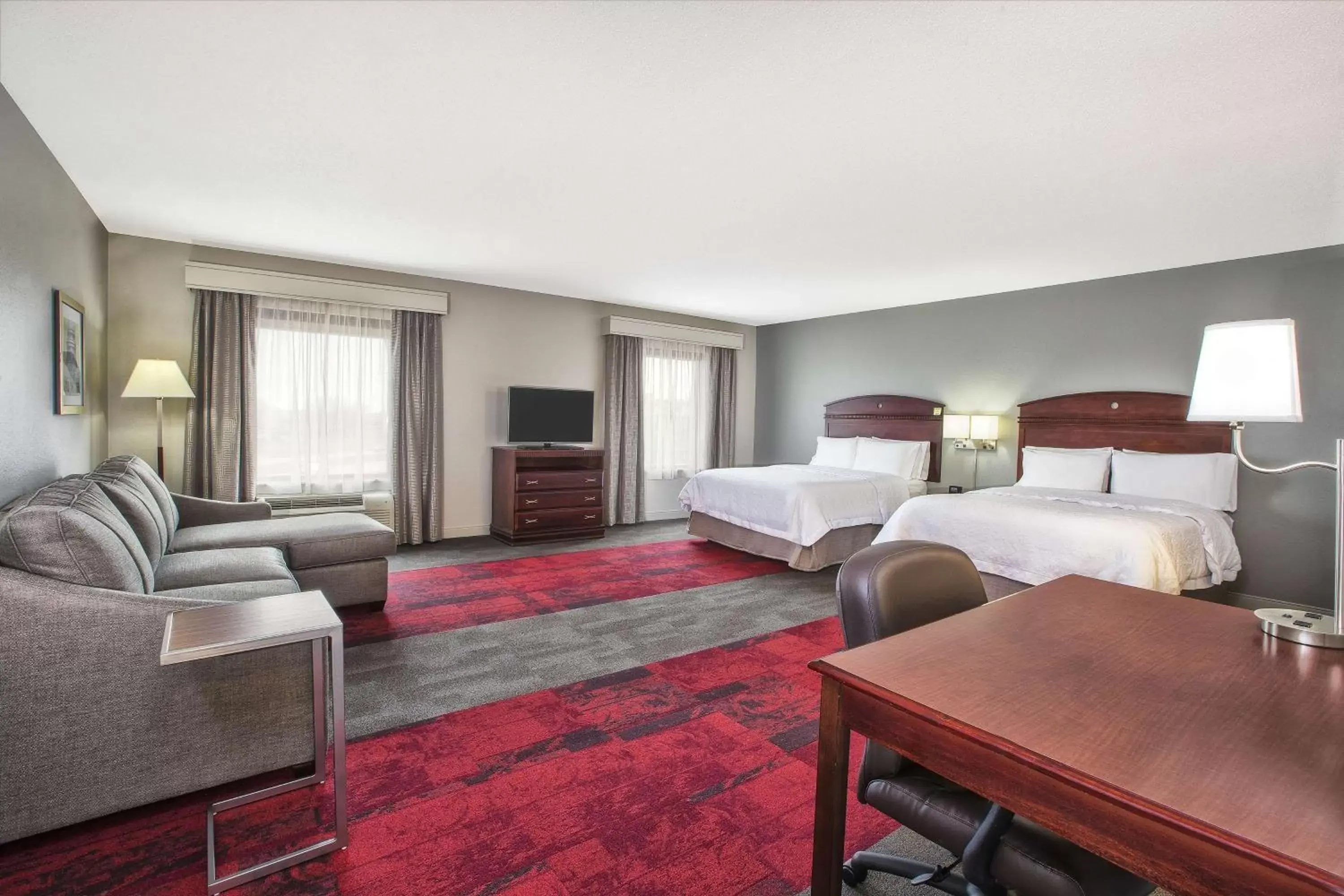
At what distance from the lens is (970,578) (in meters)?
1.69

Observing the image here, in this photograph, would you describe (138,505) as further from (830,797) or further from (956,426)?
(956,426)

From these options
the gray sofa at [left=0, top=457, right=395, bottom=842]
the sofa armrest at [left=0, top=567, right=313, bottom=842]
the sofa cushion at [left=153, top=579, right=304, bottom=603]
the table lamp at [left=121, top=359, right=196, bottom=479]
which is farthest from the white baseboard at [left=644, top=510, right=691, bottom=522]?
the sofa armrest at [left=0, top=567, right=313, bottom=842]

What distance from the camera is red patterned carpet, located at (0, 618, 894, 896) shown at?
1.63 metres

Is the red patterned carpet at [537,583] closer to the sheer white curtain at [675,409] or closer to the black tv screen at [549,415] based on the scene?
the black tv screen at [549,415]

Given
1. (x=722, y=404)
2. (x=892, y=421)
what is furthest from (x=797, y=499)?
(x=722, y=404)

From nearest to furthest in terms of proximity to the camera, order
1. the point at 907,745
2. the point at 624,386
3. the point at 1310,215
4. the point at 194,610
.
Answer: the point at 907,745
the point at 194,610
the point at 1310,215
the point at 624,386

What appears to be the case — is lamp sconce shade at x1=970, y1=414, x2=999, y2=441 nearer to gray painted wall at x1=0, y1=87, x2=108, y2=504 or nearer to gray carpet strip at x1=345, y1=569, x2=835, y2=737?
gray carpet strip at x1=345, y1=569, x2=835, y2=737

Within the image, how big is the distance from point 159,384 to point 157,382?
0.07 ft

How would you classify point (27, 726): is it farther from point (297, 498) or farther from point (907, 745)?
point (297, 498)

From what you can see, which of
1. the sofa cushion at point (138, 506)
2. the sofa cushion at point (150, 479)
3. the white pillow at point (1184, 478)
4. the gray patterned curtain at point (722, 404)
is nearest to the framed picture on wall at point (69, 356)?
the sofa cushion at point (150, 479)

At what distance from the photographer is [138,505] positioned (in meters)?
2.71

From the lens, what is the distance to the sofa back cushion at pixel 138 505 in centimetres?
263

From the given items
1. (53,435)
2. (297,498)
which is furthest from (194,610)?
(297,498)

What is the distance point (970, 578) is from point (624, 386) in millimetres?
5341
